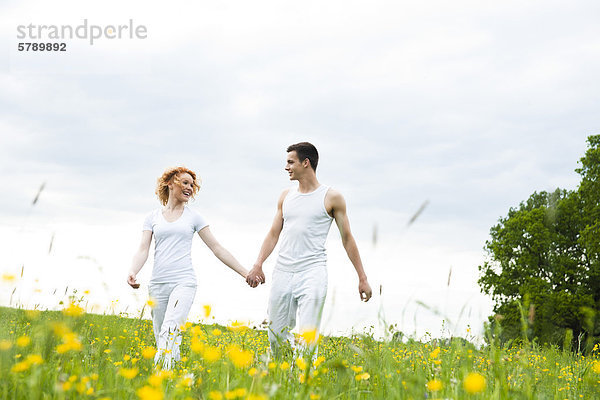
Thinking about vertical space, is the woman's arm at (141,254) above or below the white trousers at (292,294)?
above

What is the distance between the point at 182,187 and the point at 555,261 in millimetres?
23149

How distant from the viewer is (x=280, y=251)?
6746 millimetres

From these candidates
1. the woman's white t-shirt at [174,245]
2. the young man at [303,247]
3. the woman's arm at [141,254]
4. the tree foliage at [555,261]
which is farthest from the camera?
the tree foliage at [555,261]

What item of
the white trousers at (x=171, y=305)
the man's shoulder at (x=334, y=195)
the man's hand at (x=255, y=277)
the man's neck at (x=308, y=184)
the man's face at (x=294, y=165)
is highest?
the man's face at (x=294, y=165)

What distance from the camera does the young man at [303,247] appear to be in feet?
21.2

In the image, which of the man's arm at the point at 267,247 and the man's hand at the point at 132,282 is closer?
Result: the man's hand at the point at 132,282

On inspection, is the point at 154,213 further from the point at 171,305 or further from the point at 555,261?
the point at 555,261

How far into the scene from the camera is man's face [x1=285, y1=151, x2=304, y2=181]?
6922 millimetres

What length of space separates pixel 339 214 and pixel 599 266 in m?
22.6

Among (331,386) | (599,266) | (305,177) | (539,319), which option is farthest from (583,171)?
(331,386)

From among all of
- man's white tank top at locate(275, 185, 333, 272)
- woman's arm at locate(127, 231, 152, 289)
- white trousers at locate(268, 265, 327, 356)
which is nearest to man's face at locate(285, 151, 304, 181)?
man's white tank top at locate(275, 185, 333, 272)

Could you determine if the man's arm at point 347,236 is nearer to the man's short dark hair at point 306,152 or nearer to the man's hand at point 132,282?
the man's short dark hair at point 306,152

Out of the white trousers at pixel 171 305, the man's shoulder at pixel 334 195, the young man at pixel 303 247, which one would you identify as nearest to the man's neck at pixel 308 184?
the young man at pixel 303 247

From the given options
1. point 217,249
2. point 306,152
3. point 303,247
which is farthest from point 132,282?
point 306,152
